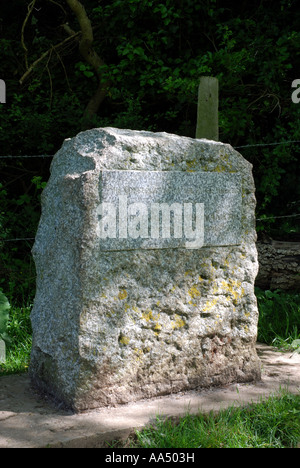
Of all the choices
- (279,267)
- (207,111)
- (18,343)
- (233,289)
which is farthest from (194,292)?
(279,267)

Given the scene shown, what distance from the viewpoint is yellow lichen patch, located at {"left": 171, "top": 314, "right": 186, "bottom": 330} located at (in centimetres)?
288

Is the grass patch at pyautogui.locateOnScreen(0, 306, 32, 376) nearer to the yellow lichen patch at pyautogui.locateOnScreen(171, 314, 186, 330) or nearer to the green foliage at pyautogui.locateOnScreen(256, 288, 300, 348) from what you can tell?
the yellow lichen patch at pyautogui.locateOnScreen(171, 314, 186, 330)

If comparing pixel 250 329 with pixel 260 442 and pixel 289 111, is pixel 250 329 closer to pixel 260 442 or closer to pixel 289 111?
pixel 260 442

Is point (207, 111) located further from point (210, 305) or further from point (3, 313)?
point (3, 313)

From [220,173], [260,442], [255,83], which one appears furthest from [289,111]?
[260,442]

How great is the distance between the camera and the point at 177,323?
2887 millimetres

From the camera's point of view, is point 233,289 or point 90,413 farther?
point 233,289

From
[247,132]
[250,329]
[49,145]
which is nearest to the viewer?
[250,329]

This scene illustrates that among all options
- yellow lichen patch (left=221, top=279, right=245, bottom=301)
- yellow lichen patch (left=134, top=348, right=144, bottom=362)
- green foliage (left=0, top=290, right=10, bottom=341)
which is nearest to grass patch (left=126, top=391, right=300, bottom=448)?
yellow lichen patch (left=134, top=348, right=144, bottom=362)

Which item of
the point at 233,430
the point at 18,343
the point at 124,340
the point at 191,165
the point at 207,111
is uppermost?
the point at 207,111

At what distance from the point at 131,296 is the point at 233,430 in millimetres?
773

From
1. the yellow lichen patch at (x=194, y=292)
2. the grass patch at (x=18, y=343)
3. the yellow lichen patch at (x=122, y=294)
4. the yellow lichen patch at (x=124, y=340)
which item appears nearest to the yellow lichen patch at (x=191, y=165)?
the yellow lichen patch at (x=194, y=292)

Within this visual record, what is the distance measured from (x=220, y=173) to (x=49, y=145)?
9.85ft

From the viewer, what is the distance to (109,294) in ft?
8.80
